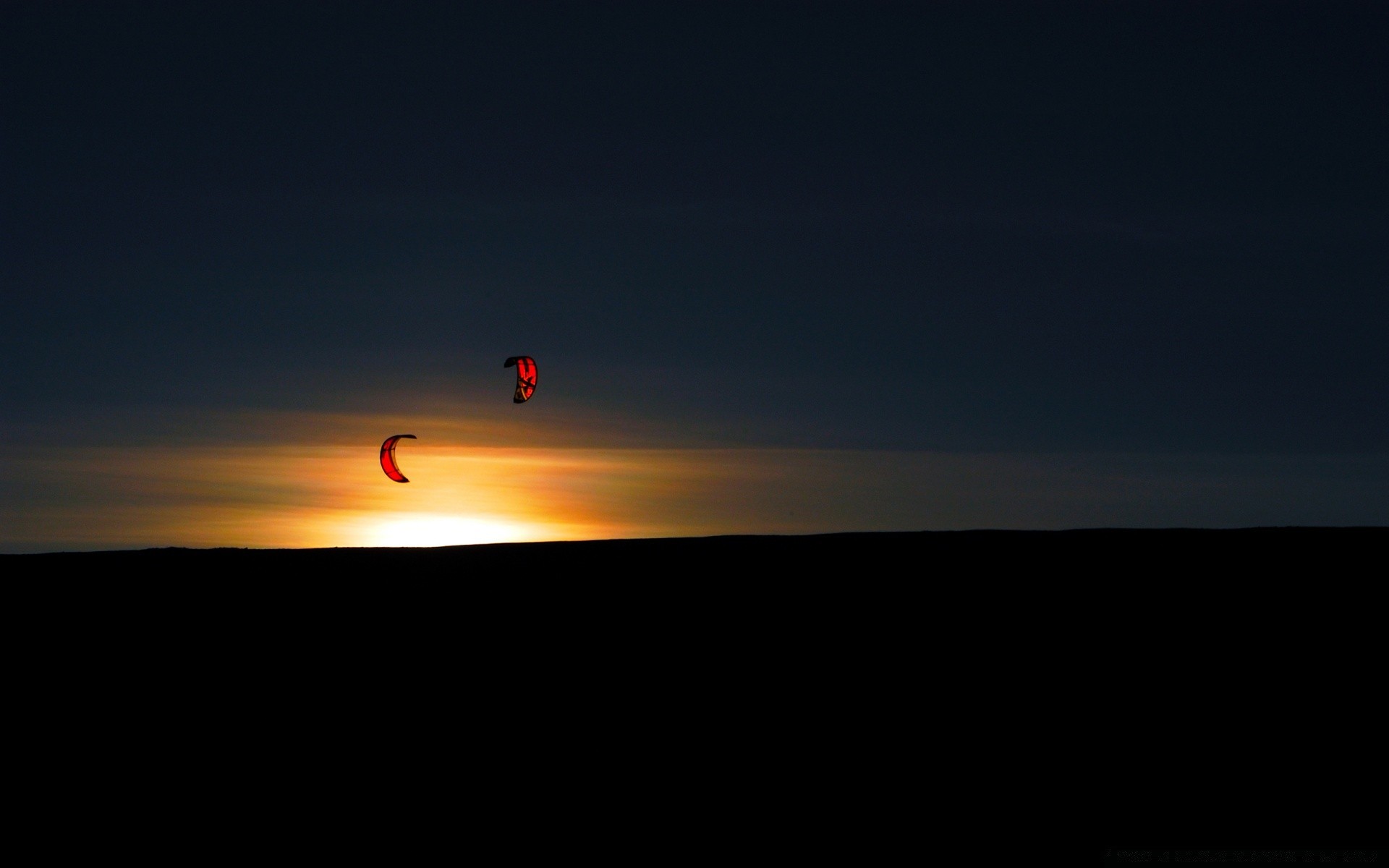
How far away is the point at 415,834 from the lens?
1070 cm

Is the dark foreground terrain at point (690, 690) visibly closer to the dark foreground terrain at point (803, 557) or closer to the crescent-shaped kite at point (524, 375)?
the dark foreground terrain at point (803, 557)

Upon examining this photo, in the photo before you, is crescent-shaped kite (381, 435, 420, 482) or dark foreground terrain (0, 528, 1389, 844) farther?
crescent-shaped kite (381, 435, 420, 482)

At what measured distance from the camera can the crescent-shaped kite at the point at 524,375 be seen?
83.6 ft

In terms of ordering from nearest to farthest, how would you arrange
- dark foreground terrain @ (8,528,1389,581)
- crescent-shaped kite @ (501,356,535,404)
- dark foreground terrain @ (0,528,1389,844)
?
dark foreground terrain @ (0,528,1389,844) < dark foreground terrain @ (8,528,1389,581) < crescent-shaped kite @ (501,356,535,404)

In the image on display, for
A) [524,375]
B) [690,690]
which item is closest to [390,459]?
[524,375]

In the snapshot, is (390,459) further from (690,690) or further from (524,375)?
(690,690)

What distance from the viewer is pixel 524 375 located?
88.8 feet

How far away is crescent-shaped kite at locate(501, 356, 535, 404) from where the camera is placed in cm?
2547

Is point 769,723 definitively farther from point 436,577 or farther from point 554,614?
point 436,577

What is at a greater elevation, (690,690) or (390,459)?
(390,459)

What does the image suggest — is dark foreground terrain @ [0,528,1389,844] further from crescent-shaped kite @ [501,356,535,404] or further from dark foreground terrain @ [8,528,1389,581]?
crescent-shaped kite @ [501,356,535,404]

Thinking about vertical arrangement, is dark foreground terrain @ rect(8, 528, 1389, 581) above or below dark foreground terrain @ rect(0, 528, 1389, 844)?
above

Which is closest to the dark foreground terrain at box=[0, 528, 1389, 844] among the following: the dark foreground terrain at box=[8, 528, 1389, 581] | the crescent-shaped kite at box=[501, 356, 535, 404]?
the dark foreground terrain at box=[8, 528, 1389, 581]

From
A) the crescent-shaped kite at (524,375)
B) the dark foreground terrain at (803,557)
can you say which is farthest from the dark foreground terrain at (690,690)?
the crescent-shaped kite at (524,375)
